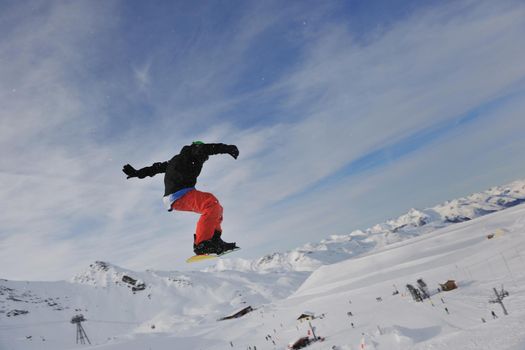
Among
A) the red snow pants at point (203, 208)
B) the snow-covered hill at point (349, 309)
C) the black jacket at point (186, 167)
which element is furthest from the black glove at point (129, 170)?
the snow-covered hill at point (349, 309)

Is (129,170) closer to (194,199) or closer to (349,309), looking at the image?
(194,199)

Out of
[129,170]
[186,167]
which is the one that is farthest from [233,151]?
[129,170]

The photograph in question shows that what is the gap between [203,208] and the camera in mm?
6680

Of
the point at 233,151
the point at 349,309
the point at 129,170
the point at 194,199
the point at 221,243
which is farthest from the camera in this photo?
the point at 349,309

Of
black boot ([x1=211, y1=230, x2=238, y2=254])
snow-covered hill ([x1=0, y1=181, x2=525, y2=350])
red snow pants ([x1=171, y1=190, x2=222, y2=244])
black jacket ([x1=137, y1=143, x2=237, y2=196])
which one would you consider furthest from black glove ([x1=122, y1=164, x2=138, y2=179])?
snow-covered hill ([x1=0, y1=181, x2=525, y2=350])

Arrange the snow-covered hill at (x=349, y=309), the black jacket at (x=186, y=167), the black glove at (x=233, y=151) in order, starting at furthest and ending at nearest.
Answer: the snow-covered hill at (x=349, y=309) → the black jacket at (x=186, y=167) → the black glove at (x=233, y=151)

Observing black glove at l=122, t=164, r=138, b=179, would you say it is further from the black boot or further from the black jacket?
the black boot

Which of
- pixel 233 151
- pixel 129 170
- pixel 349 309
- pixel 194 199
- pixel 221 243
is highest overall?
pixel 129 170

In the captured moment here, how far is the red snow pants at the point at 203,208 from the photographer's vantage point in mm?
6656

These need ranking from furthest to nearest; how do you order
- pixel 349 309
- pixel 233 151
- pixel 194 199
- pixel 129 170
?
pixel 349 309, pixel 129 170, pixel 194 199, pixel 233 151

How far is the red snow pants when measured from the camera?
6656mm

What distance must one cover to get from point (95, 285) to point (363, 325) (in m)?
181

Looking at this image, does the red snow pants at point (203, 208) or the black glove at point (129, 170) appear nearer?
the red snow pants at point (203, 208)

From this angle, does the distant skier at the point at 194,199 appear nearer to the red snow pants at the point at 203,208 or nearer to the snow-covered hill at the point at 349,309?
the red snow pants at the point at 203,208
